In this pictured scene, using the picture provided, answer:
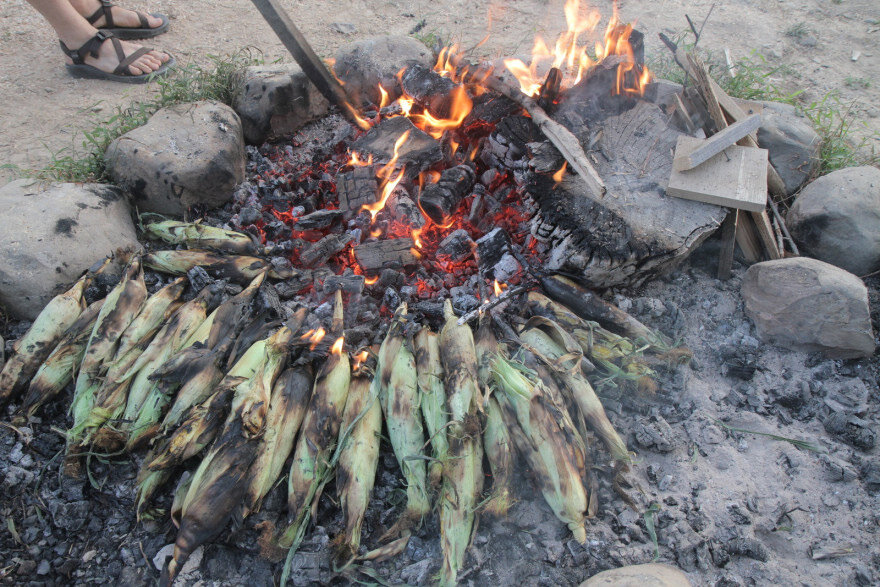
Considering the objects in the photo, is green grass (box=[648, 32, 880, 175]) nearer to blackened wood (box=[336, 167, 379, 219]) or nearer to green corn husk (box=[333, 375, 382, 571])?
blackened wood (box=[336, 167, 379, 219])

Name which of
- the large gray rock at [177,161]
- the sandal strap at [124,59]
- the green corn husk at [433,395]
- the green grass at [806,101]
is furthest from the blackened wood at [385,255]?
the sandal strap at [124,59]

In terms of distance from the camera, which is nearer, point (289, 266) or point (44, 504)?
point (44, 504)

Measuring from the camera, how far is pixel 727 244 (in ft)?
10.9

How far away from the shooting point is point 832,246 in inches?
127

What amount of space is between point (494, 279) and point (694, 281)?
142 centimetres

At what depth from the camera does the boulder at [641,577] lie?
1852 mm

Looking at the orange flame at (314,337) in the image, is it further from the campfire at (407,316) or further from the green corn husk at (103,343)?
the green corn husk at (103,343)

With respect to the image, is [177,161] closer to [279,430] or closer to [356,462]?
[279,430]

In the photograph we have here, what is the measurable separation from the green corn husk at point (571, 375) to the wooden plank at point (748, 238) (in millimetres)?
1682

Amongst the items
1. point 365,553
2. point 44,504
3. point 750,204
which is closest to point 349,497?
point 365,553

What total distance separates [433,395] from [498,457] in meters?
0.45

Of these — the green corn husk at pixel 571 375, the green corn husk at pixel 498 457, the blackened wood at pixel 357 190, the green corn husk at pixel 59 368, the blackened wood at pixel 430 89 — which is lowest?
the green corn husk at pixel 59 368

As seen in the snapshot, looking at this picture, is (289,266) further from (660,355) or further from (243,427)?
(660,355)

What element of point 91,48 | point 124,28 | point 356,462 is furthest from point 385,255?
point 124,28
